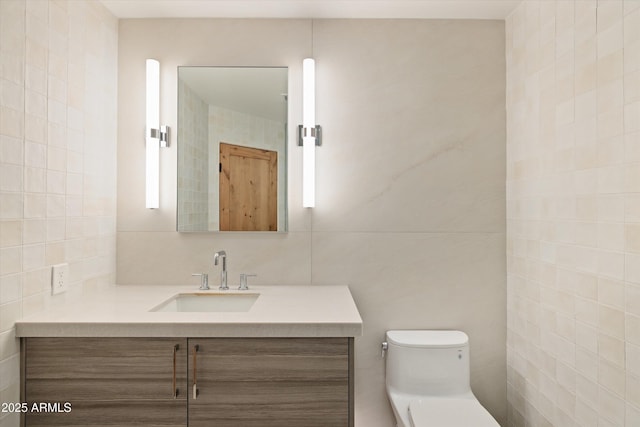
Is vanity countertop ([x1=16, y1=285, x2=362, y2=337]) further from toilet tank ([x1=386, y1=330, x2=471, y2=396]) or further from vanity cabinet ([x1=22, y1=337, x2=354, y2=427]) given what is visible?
toilet tank ([x1=386, y1=330, x2=471, y2=396])

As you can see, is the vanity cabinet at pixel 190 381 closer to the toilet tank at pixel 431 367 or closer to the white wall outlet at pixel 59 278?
the white wall outlet at pixel 59 278

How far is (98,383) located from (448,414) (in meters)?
1.39

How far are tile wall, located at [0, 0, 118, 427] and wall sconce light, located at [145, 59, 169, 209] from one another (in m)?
0.19

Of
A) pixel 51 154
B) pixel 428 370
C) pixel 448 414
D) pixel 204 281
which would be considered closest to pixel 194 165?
pixel 204 281

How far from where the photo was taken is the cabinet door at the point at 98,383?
5.23 feet

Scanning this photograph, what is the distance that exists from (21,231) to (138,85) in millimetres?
1064

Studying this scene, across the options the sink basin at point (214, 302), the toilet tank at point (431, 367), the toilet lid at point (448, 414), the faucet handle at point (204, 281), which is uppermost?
the faucet handle at point (204, 281)

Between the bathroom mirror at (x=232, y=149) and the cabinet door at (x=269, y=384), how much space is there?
85 cm

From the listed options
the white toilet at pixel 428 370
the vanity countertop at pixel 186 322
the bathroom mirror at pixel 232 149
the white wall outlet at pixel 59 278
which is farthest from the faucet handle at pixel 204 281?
the white toilet at pixel 428 370

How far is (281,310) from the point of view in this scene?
1.78 m

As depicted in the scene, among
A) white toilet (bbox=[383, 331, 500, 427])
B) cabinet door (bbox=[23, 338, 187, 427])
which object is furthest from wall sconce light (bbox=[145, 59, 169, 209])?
white toilet (bbox=[383, 331, 500, 427])

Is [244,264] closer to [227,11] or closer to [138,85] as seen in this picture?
[138,85]

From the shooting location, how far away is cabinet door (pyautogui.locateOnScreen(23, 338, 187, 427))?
5.23ft

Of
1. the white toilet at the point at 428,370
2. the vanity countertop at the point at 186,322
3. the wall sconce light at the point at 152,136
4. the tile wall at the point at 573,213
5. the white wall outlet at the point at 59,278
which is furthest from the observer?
the wall sconce light at the point at 152,136
